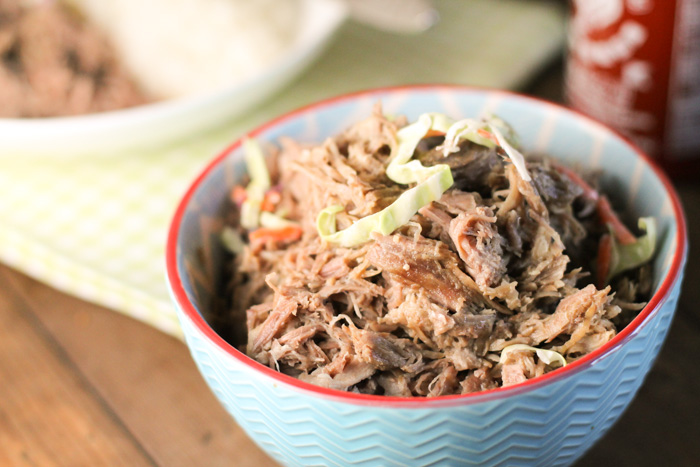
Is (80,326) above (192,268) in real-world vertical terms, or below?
below

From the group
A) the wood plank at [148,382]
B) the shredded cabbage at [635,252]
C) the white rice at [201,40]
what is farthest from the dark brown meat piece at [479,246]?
the white rice at [201,40]

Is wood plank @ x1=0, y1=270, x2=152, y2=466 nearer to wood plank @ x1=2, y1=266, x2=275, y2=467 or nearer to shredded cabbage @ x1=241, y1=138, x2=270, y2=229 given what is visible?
wood plank @ x1=2, y1=266, x2=275, y2=467

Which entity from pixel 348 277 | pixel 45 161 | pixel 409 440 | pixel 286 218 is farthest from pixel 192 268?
pixel 45 161

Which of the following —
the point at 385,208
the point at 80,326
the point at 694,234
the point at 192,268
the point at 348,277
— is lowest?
the point at 80,326

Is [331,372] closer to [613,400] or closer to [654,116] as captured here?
[613,400]

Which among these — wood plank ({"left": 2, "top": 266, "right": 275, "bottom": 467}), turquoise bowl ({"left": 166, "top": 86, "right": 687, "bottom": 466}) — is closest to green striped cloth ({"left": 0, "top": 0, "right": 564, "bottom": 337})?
wood plank ({"left": 2, "top": 266, "right": 275, "bottom": 467})

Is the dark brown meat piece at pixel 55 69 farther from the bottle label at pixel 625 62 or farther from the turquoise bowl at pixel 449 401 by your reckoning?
the bottle label at pixel 625 62
